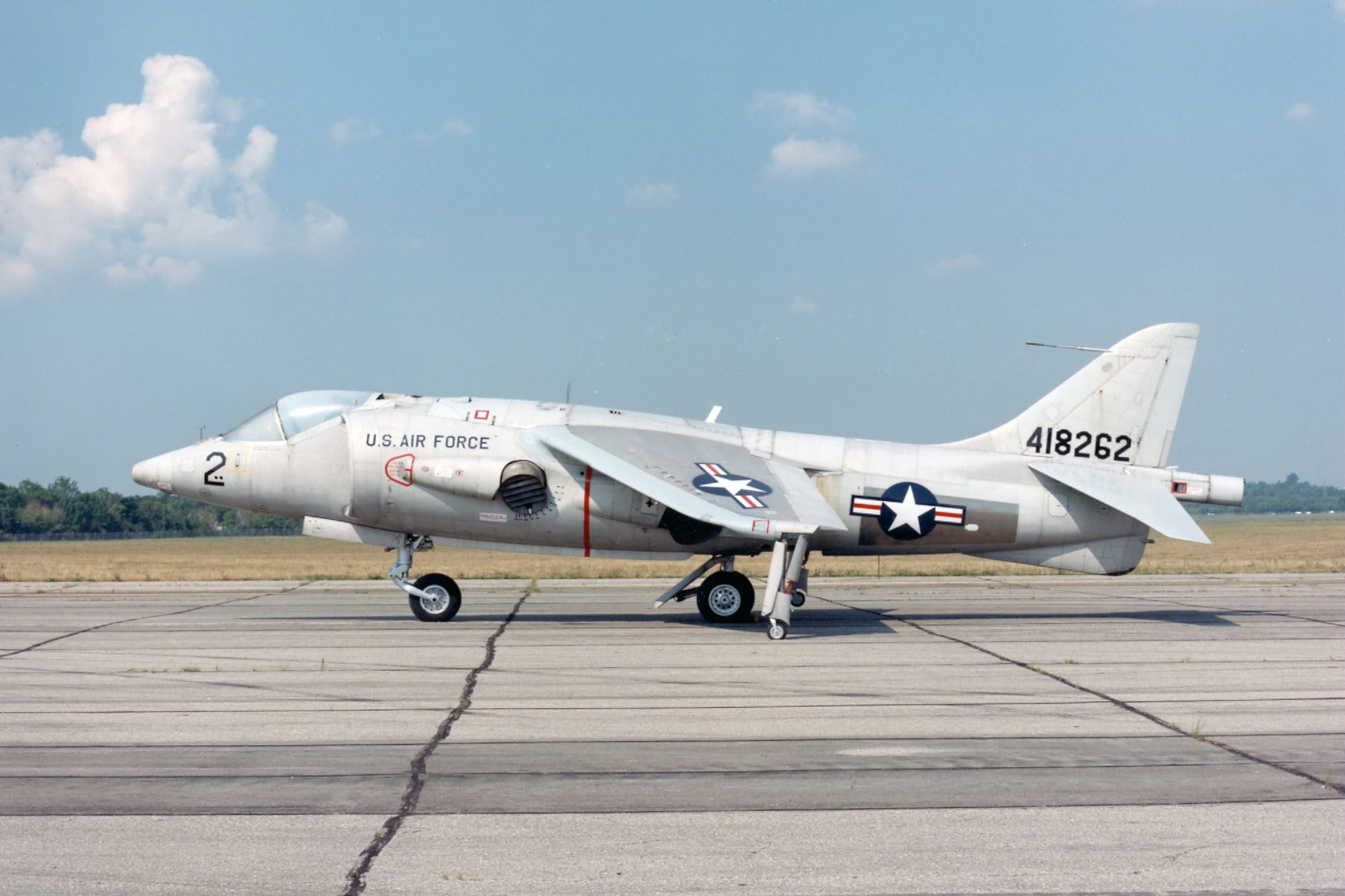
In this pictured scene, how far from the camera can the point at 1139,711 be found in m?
10.3

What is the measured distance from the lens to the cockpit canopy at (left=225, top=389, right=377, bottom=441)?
1783 centimetres

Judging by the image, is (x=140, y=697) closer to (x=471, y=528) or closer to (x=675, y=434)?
(x=471, y=528)

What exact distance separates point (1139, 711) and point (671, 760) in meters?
4.78

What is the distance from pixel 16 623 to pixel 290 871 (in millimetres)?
15041

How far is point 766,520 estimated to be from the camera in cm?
1464

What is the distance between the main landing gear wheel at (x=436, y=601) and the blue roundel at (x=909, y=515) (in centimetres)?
700

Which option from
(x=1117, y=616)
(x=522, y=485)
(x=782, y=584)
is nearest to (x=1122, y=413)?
(x=1117, y=616)

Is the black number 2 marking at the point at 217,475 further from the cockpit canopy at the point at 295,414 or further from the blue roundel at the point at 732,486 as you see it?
the blue roundel at the point at 732,486

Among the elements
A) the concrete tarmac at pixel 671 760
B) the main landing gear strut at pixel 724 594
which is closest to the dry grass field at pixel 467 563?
the main landing gear strut at pixel 724 594

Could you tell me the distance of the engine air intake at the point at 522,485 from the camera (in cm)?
1708

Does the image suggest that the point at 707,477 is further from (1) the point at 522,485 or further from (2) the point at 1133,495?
(2) the point at 1133,495

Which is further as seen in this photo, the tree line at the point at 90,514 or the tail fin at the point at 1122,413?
the tree line at the point at 90,514

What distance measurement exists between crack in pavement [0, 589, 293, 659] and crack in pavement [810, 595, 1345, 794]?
12492 millimetres

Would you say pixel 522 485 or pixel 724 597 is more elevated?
pixel 522 485
